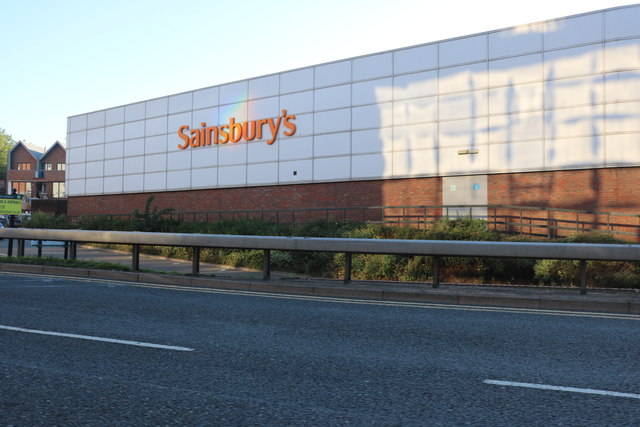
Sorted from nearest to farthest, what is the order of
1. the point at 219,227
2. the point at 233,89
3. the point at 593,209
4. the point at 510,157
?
1. the point at 593,209
2. the point at 510,157
3. the point at 219,227
4. the point at 233,89

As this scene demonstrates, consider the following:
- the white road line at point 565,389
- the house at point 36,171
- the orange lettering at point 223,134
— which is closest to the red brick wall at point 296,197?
the orange lettering at point 223,134

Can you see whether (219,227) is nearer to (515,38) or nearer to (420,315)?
(515,38)

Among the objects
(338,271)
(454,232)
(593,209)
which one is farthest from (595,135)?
(338,271)

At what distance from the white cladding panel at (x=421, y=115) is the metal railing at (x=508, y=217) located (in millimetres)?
1746

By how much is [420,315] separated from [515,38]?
63.3ft

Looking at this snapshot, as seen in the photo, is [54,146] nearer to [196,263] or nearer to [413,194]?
[413,194]

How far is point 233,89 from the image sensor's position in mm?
32906

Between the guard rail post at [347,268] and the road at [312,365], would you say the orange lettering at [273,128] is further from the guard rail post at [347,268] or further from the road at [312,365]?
the road at [312,365]

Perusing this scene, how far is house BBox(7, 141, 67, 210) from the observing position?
81312 millimetres

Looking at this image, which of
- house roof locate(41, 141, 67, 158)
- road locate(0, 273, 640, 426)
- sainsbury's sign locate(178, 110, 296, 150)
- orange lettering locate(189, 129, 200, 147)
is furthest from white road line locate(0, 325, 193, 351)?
house roof locate(41, 141, 67, 158)

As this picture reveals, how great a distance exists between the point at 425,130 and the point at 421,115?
75 cm

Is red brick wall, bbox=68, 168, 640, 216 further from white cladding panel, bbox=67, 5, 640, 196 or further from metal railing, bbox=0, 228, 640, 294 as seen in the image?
metal railing, bbox=0, 228, 640, 294

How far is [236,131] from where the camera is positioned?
3238 cm

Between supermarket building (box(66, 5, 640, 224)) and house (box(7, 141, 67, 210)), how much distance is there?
2022 inches
